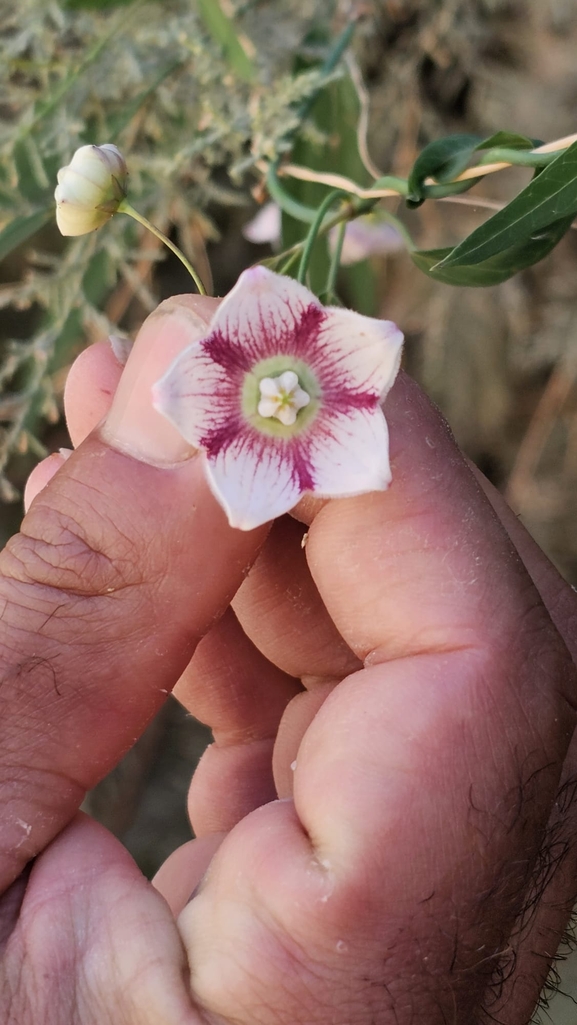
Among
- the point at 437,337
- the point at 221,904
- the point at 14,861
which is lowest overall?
the point at 437,337

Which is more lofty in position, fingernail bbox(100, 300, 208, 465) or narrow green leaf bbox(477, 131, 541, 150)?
fingernail bbox(100, 300, 208, 465)

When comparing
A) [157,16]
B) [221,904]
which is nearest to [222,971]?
[221,904]

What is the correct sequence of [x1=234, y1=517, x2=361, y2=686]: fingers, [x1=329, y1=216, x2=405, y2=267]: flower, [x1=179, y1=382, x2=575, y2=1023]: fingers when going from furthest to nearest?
1. [x1=329, y1=216, x2=405, y2=267]: flower
2. [x1=234, y1=517, x2=361, y2=686]: fingers
3. [x1=179, y1=382, x2=575, y2=1023]: fingers

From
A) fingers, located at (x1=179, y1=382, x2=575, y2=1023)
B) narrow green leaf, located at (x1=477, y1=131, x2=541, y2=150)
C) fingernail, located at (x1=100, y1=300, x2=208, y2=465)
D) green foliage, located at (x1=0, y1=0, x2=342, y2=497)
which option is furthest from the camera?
green foliage, located at (x1=0, y1=0, x2=342, y2=497)

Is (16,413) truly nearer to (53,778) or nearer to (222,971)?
(53,778)

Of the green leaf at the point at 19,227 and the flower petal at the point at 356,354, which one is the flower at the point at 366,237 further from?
the flower petal at the point at 356,354

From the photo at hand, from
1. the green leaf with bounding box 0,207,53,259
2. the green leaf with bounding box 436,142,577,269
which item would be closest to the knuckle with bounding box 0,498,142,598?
the green leaf with bounding box 436,142,577,269

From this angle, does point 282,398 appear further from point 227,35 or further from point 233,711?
point 227,35

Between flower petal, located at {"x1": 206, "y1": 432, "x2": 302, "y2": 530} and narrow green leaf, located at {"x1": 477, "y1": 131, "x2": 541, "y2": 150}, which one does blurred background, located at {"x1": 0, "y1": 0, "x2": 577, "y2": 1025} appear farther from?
flower petal, located at {"x1": 206, "y1": 432, "x2": 302, "y2": 530}
